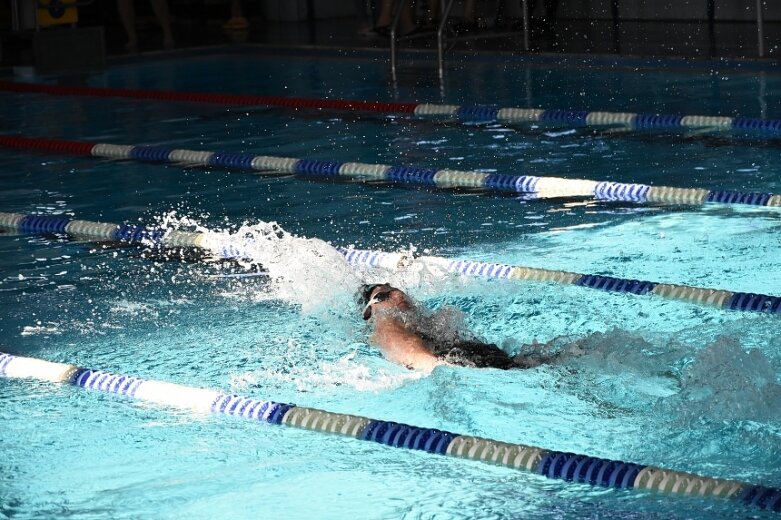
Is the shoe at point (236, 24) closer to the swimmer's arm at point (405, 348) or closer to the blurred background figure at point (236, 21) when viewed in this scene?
the blurred background figure at point (236, 21)

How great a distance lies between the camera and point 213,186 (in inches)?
295

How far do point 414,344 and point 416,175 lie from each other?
315 centimetres

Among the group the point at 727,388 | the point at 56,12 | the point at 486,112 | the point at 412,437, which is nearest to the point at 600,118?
the point at 486,112

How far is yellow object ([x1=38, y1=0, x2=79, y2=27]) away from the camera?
13.1 meters

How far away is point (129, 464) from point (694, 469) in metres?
1.55

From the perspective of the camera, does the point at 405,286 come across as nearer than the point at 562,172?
Yes

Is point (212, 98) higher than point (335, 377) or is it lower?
higher

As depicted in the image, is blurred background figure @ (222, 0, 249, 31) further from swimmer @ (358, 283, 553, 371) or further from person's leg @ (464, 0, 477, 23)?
swimmer @ (358, 283, 553, 371)

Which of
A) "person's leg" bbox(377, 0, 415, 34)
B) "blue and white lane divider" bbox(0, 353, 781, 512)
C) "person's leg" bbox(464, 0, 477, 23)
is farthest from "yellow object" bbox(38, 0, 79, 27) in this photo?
"blue and white lane divider" bbox(0, 353, 781, 512)

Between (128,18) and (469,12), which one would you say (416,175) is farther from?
(128,18)

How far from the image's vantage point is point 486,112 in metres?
9.16

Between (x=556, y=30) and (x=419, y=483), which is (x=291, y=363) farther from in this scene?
(x=556, y=30)

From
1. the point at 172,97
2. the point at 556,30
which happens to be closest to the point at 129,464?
the point at 172,97

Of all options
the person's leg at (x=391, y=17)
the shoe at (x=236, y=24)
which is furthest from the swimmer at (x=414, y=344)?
the shoe at (x=236, y=24)
